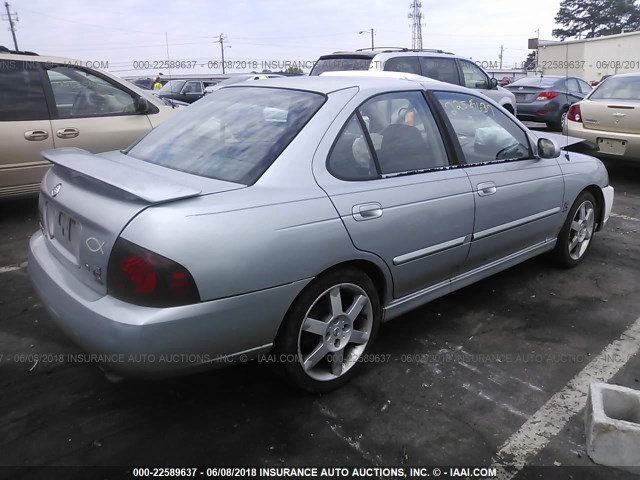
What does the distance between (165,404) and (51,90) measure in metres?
4.20

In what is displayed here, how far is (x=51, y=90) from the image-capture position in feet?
17.7

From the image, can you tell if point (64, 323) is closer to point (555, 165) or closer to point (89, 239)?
point (89, 239)

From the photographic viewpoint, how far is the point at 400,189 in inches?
109

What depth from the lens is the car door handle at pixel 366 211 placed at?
2.54 meters

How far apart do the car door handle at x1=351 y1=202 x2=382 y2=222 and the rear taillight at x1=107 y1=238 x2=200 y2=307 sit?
0.89 m

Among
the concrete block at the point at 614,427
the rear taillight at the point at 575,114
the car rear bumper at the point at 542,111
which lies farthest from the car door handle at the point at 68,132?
the car rear bumper at the point at 542,111

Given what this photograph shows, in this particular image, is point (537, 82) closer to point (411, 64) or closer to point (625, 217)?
point (411, 64)

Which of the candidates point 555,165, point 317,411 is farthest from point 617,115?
point 317,411

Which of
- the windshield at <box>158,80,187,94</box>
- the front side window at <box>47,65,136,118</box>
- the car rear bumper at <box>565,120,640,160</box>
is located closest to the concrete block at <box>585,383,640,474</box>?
the car rear bumper at <box>565,120,640,160</box>

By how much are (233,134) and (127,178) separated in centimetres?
66

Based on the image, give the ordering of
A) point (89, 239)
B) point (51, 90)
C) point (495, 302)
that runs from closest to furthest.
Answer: point (89, 239)
point (495, 302)
point (51, 90)

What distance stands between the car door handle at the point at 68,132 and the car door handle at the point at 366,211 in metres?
4.12

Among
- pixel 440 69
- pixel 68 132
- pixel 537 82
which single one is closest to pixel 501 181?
pixel 68 132

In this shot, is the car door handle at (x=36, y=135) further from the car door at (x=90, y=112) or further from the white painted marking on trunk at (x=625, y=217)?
the white painted marking on trunk at (x=625, y=217)
